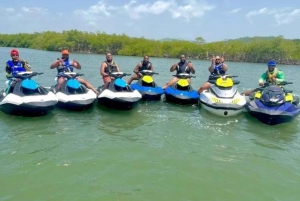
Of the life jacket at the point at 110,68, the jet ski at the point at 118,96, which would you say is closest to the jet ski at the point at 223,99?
Result: the jet ski at the point at 118,96

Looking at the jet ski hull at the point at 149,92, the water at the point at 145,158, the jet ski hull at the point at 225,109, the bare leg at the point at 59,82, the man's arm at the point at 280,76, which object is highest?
the man's arm at the point at 280,76

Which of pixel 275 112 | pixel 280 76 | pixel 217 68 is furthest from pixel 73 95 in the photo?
pixel 280 76

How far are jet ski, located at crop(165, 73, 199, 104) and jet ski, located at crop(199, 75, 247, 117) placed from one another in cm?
48

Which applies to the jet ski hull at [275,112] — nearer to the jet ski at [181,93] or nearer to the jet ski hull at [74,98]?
the jet ski at [181,93]

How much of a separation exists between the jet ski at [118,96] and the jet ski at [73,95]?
33 centimetres

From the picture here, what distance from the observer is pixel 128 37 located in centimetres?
7694

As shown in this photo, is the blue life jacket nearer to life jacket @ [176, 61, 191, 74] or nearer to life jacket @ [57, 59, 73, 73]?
life jacket @ [176, 61, 191, 74]

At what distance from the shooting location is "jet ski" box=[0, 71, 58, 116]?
673cm

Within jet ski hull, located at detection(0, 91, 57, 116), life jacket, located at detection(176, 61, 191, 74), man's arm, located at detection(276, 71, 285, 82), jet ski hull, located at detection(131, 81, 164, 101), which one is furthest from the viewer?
life jacket, located at detection(176, 61, 191, 74)

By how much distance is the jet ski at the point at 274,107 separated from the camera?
6969mm

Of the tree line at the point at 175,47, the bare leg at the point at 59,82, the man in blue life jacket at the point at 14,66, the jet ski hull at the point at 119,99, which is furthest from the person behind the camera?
the tree line at the point at 175,47

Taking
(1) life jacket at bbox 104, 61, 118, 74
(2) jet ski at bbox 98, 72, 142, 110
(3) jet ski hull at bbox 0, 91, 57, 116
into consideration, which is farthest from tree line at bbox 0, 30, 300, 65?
(3) jet ski hull at bbox 0, 91, 57, 116

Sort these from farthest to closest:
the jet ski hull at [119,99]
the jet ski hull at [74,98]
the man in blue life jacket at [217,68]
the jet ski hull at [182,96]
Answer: the man in blue life jacket at [217,68], the jet ski hull at [182,96], the jet ski hull at [119,99], the jet ski hull at [74,98]

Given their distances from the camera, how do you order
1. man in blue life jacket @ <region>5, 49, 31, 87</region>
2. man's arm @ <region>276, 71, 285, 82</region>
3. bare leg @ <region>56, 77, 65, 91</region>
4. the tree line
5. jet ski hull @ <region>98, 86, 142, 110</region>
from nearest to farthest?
man in blue life jacket @ <region>5, 49, 31, 87</region>, jet ski hull @ <region>98, 86, 142, 110</region>, bare leg @ <region>56, 77, 65, 91</region>, man's arm @ <region>276, 71, 285, 82</region>, the tree line
